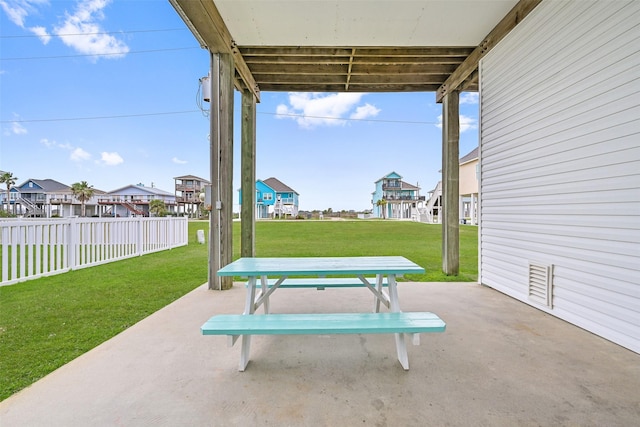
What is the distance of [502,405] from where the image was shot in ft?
4.54

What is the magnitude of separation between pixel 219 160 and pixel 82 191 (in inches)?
1389

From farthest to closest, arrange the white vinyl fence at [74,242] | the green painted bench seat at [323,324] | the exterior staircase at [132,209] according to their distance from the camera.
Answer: the exterior staircase at [132,209] → the white vinyl fence at [74,242] → the green painted bench seat at [323,324]

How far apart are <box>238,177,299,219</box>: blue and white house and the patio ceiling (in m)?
28.2

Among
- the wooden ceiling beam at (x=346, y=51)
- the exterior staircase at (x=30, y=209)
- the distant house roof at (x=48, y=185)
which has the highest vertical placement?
the distant house roof at (x=48, y=185)

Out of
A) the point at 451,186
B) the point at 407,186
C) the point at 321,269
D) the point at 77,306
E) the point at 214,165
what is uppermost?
the point at 407,186

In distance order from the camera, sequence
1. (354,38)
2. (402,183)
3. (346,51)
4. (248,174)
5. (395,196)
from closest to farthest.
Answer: (354,38) < (346,51) < (248,174) < (395,196) < (402,183)

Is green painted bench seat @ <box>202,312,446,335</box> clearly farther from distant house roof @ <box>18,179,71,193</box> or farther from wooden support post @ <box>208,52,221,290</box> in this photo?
distant house roof @ <box>18,179,71,193</box>

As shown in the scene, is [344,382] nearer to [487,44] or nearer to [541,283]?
[541,283]

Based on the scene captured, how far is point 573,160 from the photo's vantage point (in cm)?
257

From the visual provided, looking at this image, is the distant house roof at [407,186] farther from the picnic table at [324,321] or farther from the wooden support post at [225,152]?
the picnic table at [324,321]

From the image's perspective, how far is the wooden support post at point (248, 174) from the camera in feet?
15.3

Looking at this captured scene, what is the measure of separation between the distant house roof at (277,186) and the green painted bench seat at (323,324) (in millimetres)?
33210

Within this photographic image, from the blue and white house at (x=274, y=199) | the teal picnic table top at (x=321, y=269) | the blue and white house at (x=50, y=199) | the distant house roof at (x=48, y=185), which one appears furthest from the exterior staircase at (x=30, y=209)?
the teal picnic table top at (x=321, y=269)

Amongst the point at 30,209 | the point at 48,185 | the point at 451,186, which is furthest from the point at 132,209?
the point at 451,186
